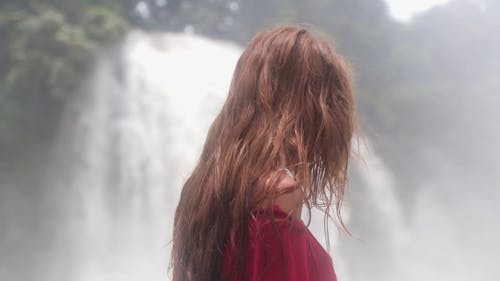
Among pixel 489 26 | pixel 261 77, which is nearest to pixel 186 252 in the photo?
pixel 261 77

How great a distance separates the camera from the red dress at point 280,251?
0.60 m

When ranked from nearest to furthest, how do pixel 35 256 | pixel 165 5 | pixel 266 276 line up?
pixel 266 276 → pixel 35 256 → pixel 165 5

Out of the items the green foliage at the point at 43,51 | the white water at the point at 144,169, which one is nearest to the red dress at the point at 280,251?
the white water at the point at 144,169

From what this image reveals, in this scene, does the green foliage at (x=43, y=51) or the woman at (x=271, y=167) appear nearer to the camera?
the woman at (x=271, y=167)

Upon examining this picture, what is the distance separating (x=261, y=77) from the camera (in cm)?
71

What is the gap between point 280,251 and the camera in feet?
1.99

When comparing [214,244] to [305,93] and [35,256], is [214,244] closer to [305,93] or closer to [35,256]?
[305,93]

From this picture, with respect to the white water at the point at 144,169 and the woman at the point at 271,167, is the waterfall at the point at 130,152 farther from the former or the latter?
the woman at the point at 271,167

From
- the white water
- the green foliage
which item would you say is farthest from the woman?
the green foliage

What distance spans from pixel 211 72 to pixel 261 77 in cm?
545

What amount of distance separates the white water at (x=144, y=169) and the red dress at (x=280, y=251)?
A: 4832 mm

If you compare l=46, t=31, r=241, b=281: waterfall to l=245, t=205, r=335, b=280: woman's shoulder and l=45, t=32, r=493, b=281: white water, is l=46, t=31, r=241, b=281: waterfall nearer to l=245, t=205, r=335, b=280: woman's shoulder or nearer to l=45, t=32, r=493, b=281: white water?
l=45, t=32, r=493, b=281: white water

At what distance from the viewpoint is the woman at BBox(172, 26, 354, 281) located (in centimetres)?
62

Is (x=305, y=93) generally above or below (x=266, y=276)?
above
